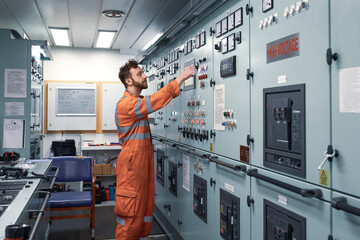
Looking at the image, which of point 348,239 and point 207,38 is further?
point 207,38

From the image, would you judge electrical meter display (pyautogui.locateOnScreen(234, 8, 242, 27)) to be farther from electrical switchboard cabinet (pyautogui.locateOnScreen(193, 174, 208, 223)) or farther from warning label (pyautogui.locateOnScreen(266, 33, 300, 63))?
electrical switchboard cabinet (pyautogui.locateOnScreen(193, 174, 208, 223))

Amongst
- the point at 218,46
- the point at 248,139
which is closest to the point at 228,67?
the point at 218,46

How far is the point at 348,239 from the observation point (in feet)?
4.31

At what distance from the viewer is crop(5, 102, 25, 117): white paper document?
389 centimetres

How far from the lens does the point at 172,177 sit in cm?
383

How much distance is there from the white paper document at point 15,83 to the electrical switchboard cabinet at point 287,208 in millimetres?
3069

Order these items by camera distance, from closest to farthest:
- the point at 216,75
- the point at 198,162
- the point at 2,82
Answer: the point at 216,75, the point at 198,162, the point at 2,82

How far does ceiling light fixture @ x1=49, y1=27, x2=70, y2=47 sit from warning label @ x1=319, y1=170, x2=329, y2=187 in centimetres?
505

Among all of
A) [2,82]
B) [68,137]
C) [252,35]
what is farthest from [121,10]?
[68,137]

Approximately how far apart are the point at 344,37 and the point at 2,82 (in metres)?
3.73

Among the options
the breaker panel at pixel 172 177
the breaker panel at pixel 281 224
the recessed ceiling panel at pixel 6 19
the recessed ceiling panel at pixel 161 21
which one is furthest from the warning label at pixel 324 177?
the recessed ceiling panel at pixel 6 19

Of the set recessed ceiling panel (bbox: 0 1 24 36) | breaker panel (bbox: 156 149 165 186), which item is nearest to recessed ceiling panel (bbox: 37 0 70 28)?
recessed ceiling panel (bbox: 0 1 24 36)

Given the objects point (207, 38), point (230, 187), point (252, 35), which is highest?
point (207, 38)

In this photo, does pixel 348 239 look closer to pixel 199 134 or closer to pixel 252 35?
pixel 252 35
